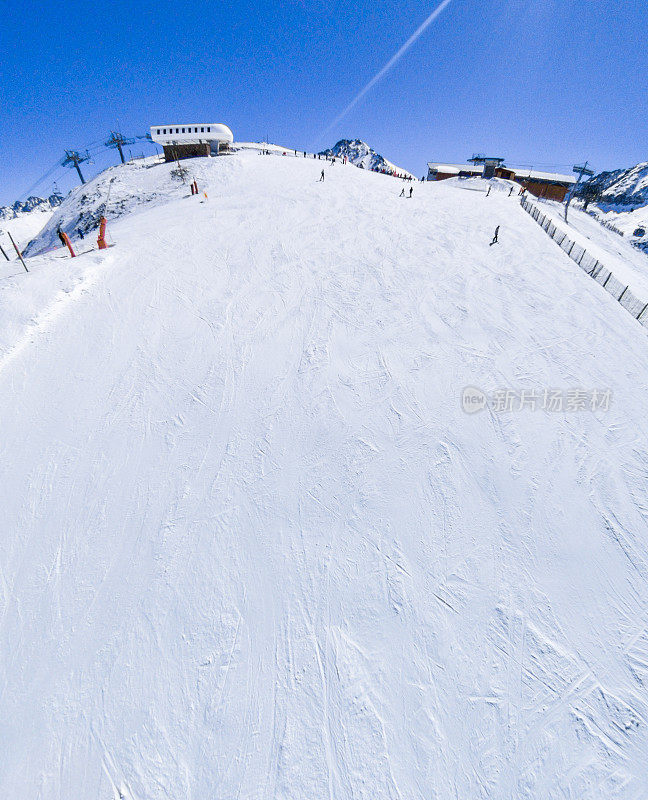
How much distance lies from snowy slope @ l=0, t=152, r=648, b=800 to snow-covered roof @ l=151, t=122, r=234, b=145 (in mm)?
38088

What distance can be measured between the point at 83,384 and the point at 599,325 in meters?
14.3

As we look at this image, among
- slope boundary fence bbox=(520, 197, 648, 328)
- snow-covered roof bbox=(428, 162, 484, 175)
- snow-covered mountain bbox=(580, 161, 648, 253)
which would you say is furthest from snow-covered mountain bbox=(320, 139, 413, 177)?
slope boundary fence bbox=(520, 197, 648, 328)

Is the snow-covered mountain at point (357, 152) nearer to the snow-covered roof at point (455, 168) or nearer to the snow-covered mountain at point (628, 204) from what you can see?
the snow-covered mountain at point (628, 204)

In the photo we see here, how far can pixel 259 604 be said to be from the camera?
165 inches

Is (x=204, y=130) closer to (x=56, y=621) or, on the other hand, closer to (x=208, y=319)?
(x=208, y=319)

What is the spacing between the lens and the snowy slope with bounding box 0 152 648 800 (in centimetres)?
333

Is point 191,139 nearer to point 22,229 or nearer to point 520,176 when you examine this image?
point 520,176

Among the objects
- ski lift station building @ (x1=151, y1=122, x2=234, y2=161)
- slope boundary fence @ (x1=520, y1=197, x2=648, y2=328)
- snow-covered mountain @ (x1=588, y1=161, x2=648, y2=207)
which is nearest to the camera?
slope boundary fence @ (x1=520, y1=197, x2=648, y2=328)

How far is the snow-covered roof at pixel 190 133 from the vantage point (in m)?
36.0

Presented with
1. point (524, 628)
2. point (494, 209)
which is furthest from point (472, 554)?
point (494, 209)

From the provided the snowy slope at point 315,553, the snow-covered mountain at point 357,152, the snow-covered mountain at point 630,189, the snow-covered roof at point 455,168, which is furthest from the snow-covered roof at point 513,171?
the snow-covered mountain at point 357,152

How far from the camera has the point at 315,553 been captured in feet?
15.3

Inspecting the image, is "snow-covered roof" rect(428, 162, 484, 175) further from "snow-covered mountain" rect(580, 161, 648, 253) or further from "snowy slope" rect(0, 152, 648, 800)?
"snowy slope" rect(0, 152, 648, 800)

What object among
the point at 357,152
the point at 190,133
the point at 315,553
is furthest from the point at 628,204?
the point at 315,553
